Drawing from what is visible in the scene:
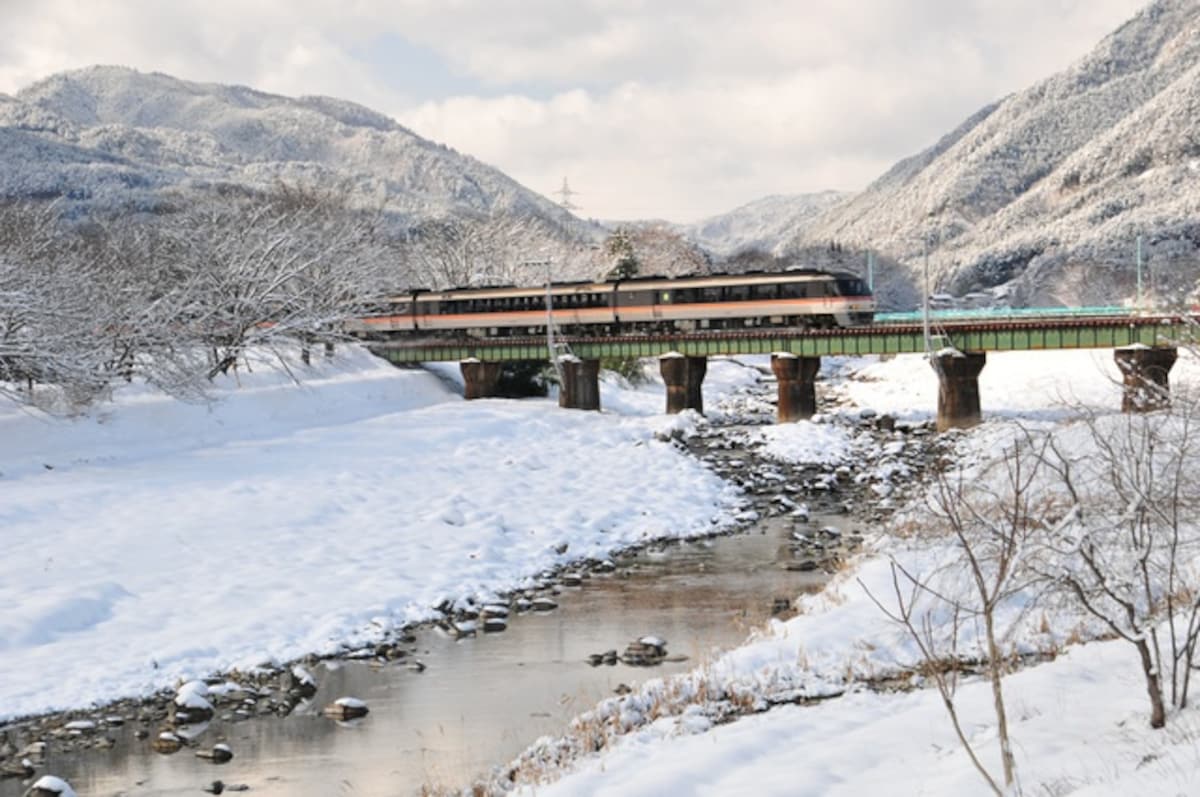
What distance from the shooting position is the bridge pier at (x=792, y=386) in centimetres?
5138

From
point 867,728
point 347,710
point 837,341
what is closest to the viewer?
point 867,728

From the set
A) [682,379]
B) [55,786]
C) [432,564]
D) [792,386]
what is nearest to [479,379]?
[682,379]

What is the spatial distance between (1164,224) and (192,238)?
12733 cm

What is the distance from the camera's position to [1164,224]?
5650 inches

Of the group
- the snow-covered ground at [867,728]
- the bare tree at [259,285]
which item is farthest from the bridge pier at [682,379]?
the snow-covered ground at [867,728]

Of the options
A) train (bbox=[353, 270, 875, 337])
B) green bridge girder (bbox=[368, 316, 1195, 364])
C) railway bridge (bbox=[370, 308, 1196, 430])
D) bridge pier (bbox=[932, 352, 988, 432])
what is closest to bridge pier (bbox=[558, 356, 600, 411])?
railway bridge (bbox=[370, 308, 1196, 430])

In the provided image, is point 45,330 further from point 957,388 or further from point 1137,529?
point 1137,529

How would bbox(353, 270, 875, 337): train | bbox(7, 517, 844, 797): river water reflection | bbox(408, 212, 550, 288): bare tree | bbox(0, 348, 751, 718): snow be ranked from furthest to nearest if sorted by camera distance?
bbox(408, 212, 550, 288): bare tree → bbox(353, 270, 875, 337): train → bbox(0, 348, 751, 718): snow → bbox(7, 517, 844, 797): river water reflection

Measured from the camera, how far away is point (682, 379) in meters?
54.0

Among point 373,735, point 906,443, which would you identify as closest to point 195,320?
point 906,443

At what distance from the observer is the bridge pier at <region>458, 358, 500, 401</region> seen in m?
57.6

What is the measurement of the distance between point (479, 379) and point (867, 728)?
44579mm

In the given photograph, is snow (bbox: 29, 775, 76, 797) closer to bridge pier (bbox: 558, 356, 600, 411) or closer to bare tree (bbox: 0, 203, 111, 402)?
bare tree (bbox: 0, 203, 111, 402)

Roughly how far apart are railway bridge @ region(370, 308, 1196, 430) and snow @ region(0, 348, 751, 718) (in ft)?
17.1
